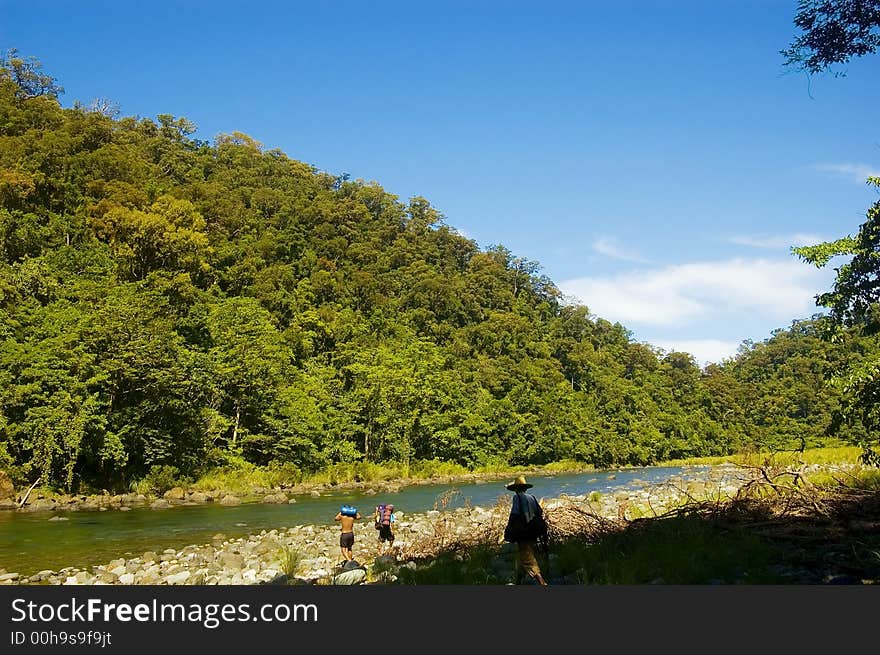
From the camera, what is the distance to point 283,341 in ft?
185

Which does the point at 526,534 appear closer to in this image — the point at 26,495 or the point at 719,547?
the point at 719,547

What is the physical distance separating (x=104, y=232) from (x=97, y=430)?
26511 mm

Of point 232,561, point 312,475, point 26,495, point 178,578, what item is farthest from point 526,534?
point 312,475

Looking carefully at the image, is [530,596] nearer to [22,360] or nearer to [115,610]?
[115,610]

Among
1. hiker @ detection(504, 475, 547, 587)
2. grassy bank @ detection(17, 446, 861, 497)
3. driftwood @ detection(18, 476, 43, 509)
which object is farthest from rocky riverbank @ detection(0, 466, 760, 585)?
grassy bank @ detection(17, 446, 861, 497)

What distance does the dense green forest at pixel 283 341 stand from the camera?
31.7 metres

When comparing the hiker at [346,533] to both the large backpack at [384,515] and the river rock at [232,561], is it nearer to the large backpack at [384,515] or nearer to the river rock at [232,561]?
the large backpack at [384,515]

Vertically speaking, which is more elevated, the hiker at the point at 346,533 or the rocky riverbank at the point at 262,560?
the hiker at the point at 346,533

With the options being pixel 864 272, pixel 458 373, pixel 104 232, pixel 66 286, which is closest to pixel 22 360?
pixel 66 286

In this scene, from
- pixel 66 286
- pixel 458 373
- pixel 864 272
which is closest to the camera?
pixel 864 272

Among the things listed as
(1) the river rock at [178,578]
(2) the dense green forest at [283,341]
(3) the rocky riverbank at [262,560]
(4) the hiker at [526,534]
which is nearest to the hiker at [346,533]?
(3) the rocky riverbank at [262,560]

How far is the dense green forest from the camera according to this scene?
3166 cm

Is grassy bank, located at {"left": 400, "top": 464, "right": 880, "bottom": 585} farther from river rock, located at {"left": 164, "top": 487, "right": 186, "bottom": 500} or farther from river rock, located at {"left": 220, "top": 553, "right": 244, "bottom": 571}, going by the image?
river rock, located at {"left": 164, "top": 487, "right": 186, "bottom": 500}

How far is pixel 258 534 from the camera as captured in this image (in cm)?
2006
